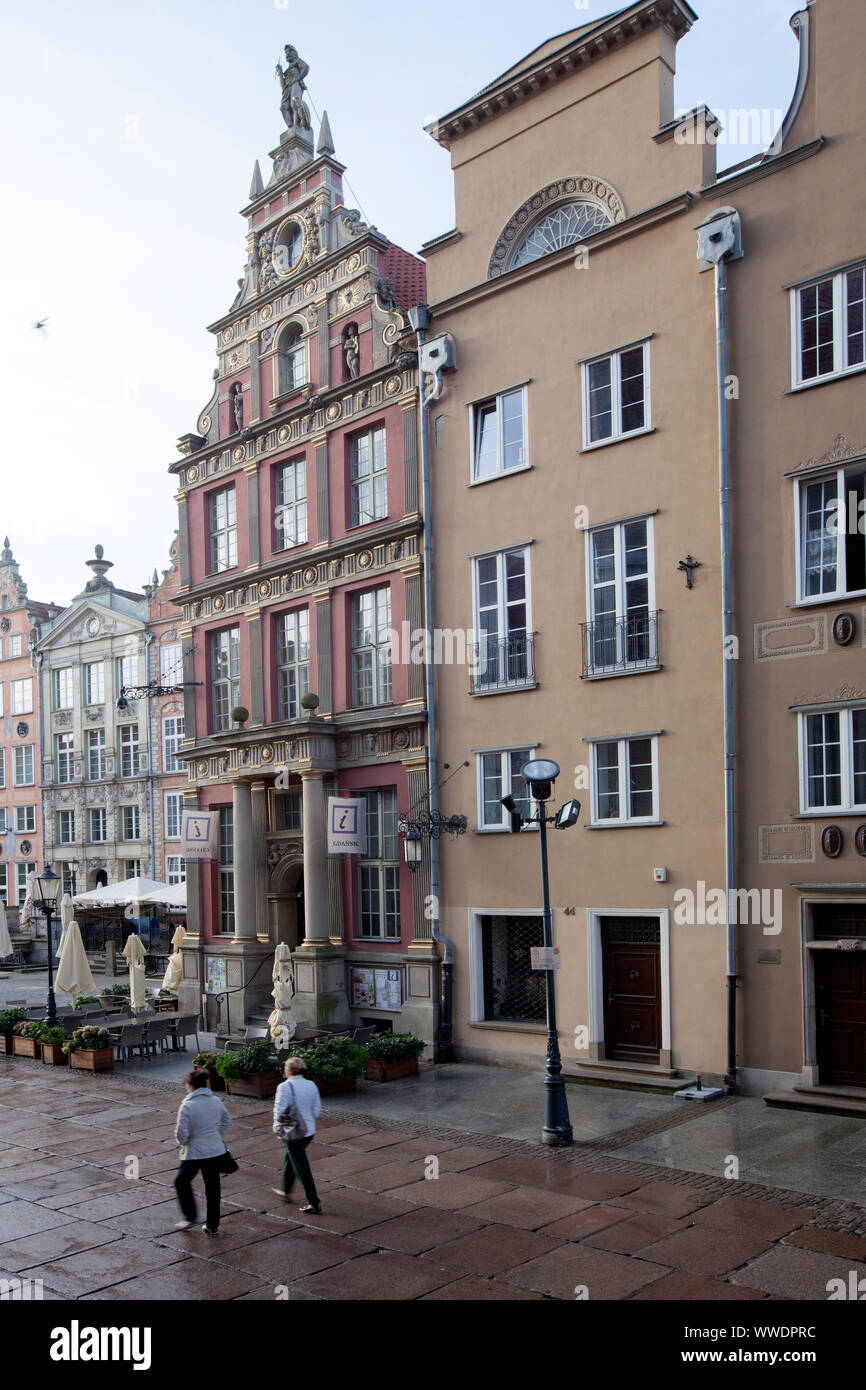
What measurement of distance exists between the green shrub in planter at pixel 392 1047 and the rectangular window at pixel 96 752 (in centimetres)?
2812

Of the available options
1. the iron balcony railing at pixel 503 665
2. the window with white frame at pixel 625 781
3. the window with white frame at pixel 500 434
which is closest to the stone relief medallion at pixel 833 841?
the window with white frame at pixel 625 781

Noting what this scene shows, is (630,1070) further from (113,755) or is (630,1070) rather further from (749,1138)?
(113,755)

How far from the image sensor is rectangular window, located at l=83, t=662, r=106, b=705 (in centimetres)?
4569

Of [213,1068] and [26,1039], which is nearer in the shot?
[213,1068]

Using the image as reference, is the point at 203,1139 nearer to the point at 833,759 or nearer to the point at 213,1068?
the point at 213,1068

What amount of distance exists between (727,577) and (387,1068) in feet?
32.2

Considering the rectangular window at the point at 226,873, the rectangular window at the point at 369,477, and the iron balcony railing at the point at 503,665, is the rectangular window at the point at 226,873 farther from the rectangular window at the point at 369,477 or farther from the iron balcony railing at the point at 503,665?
the iron balcony railing at the point at 503,665

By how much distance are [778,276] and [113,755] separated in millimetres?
33411

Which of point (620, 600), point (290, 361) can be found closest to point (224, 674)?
point (290, 361)

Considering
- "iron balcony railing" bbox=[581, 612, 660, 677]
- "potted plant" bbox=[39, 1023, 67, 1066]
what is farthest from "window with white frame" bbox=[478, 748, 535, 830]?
"potted plant" bbox=[39, 1023, 67, 1066]

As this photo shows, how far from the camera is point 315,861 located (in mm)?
23844

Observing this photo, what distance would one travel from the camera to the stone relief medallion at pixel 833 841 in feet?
53.6
